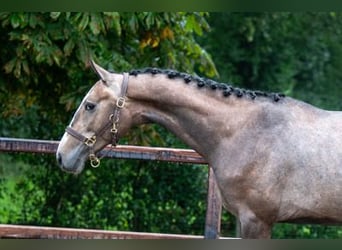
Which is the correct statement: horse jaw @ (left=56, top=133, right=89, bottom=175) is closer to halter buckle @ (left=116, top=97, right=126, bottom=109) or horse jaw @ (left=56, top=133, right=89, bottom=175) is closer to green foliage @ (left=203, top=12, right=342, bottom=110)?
halter buckle @ (left=116, top=97, right=126, bottom=109)

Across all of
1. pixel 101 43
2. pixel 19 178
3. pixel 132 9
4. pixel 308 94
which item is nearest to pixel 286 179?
pixel 132 9

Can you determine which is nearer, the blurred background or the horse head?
the horse head

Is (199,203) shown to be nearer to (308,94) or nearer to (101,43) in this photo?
(101,43)

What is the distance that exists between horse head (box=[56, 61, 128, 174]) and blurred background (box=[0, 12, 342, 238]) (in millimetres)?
1334

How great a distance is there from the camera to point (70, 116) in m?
6.82

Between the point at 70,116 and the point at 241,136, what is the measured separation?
3558 mm

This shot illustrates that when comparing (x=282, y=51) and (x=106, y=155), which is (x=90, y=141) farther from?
(x=282, y=51)

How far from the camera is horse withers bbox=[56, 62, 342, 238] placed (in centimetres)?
338

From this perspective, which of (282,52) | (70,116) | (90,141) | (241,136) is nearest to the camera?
(241,136)

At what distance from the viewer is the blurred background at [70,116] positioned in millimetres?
5828

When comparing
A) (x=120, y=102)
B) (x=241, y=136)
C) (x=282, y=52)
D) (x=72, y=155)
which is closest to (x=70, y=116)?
(x=72, y=155)

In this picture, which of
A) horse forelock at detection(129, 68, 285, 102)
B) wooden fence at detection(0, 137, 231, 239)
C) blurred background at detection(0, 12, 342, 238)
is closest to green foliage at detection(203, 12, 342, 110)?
blurred background at detection(0, 12, 342, 238)
